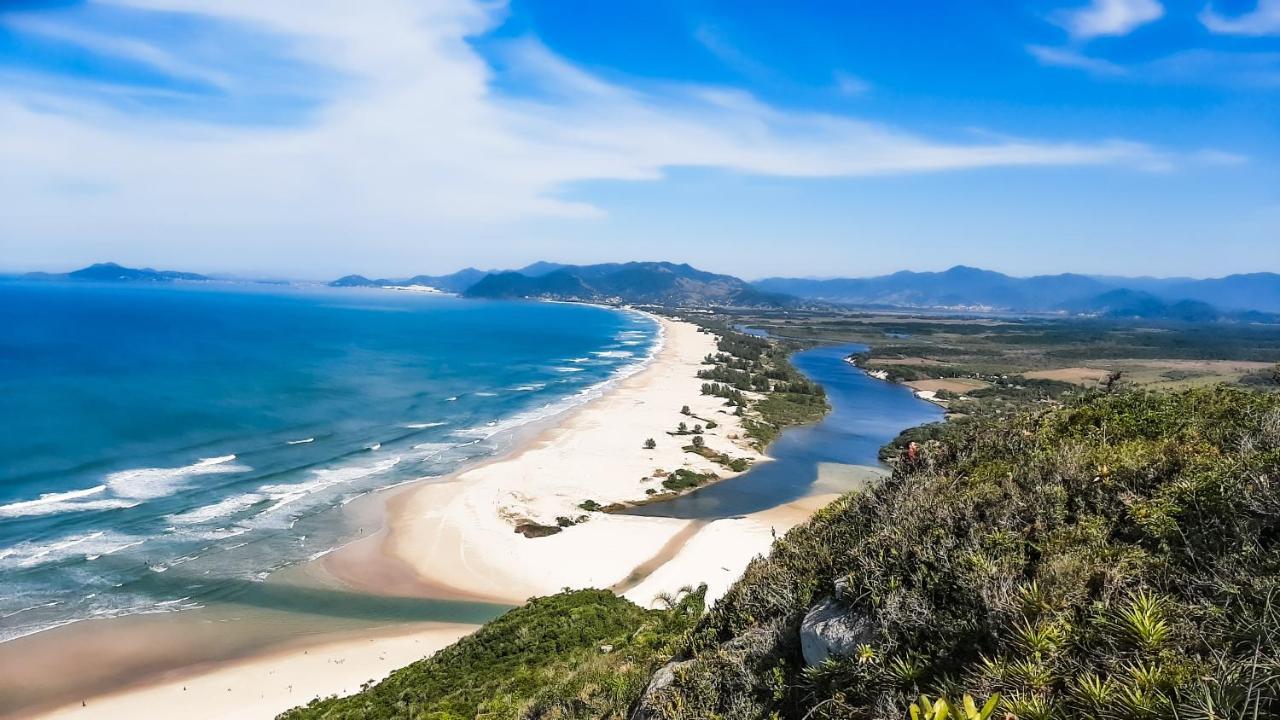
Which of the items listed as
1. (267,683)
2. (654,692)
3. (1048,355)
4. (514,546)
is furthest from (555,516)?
(1048,355)

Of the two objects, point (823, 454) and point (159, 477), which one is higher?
point (159, 477)

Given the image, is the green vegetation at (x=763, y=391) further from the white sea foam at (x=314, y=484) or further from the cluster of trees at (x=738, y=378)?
the white sea foam at (x=314, y=484)

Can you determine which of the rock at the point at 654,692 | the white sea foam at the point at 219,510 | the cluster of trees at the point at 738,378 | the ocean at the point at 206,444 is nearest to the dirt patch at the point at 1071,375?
the cluster of trees at the point at 738,378

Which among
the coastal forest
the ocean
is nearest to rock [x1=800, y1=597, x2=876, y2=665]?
the coastal forest

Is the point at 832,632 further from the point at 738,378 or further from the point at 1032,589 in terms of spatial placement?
the point at 738,378

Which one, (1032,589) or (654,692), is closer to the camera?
(1032,589)

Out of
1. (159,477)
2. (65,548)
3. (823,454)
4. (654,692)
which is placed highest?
(654,692)

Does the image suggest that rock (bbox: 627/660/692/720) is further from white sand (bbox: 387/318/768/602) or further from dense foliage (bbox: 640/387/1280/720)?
white sand (bbox: 387/318/768/602)

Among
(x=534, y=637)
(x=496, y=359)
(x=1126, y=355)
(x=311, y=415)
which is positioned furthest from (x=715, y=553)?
(x=1126, y=355)
